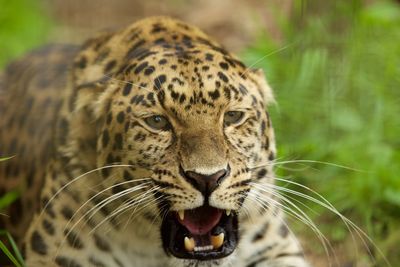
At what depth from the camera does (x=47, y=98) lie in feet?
20.7

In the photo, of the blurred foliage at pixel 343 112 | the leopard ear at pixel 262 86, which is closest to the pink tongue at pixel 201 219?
the leopard ear at pixel 262 86

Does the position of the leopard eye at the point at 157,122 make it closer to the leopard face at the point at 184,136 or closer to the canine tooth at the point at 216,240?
the leopard face at the point at 184,136

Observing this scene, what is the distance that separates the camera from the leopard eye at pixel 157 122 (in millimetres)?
4938

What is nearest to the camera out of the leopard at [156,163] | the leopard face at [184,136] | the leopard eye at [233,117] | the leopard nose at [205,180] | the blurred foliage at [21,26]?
the leopard nose at [205,180]

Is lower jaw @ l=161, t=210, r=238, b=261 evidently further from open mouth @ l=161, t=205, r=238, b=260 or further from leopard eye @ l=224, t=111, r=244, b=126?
leopard eye @ l=224, t=111, r=244, b=126

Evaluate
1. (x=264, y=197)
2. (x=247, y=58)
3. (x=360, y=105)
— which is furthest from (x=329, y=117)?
(x=264, y=197)

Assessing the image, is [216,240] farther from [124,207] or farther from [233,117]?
[233,117]

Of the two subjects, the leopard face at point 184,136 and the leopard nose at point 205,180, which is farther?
the leopard face at point 184,136

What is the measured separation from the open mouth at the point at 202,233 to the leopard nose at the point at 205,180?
200mm

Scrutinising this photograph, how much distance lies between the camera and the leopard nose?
15.2 ft

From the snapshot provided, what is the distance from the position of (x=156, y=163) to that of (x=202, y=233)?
420 mm

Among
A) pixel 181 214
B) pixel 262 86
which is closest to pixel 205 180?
pixel 181 214

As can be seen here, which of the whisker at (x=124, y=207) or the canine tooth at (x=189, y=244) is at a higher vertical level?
the whisker at (x=124, y=207)

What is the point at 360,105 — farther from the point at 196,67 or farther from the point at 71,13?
the point at 71,13
